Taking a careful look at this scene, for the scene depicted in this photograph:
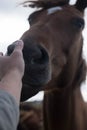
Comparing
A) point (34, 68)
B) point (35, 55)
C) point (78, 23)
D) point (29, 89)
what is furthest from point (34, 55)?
point (78, 23)

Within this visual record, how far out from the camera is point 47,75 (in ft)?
10.4

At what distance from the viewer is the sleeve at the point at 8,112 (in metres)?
1.13

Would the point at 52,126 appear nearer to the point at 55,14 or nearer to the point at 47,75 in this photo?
the point at 47,75

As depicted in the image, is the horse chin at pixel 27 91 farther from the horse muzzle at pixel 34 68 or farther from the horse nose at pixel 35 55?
the horse nose at pixel 35 55

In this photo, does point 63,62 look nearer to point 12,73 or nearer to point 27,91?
point 27,91

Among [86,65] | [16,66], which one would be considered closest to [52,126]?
[86,65]

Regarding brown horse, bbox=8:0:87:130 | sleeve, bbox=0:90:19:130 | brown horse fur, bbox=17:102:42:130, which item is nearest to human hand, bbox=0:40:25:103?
sleeve, bbox=0:90:19:130

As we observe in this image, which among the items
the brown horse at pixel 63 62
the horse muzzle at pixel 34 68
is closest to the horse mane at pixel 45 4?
the brown horse at pixel 63 62

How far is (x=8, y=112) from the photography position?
1.15 m

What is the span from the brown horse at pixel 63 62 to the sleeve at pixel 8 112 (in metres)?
2.36

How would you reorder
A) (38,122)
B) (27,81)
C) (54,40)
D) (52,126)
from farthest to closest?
(38,122) < (52,126) < (54,40) < (27,81)

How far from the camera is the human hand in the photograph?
1.28 metres

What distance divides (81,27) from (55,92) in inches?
37.0

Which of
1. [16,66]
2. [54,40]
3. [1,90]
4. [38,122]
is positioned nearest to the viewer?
[1,90]
